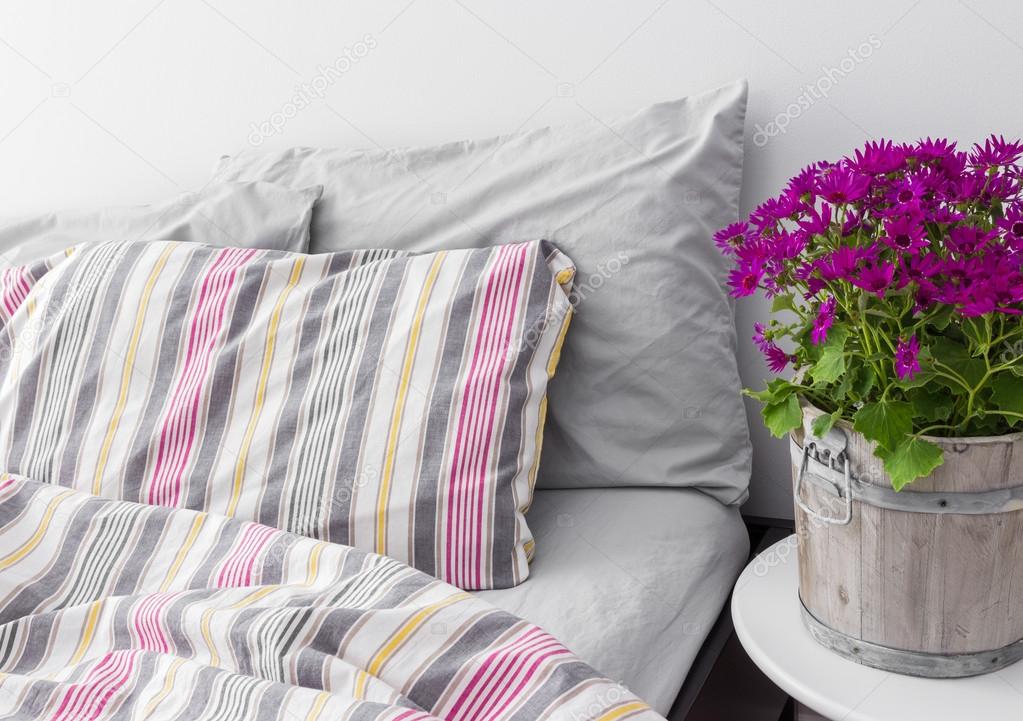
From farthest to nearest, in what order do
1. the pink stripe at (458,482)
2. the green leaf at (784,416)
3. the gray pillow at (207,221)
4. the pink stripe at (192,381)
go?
1. the gray pillow at (207,221)
2. the pink stripe at (192,381)
3. the pink stripe at (458,482)
4. the green leaf at (784,416)

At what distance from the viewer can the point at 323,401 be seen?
1.13 meters

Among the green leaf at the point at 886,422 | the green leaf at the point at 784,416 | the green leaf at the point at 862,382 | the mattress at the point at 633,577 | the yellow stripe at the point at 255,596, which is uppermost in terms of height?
the green leaf at the point at 862,382

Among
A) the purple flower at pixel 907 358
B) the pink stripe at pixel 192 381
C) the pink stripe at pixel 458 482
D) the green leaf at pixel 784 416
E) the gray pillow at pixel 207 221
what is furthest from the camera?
the gray pillow at pixel 207 221

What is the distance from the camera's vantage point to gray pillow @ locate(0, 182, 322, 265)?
136cm

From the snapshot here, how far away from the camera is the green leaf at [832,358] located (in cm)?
78

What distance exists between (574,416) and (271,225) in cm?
54

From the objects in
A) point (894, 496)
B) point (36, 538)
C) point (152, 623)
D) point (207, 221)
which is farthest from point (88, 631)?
point (894, 496)

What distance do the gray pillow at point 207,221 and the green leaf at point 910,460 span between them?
905 millimetres

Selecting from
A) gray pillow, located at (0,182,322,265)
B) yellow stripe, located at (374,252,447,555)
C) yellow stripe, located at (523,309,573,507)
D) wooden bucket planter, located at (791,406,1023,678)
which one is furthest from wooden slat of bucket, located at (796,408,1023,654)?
gray pillow, located at (0,182,322,265)

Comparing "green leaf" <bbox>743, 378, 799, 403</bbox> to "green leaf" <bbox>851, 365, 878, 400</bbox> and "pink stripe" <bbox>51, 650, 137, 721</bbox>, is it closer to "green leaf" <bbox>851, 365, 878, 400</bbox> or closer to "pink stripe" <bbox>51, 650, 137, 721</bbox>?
"green leaf" <bbox>851, 365, 878, 400</bbox>

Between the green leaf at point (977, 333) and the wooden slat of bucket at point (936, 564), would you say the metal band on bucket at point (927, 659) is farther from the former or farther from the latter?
the green leaf at point (977, 333)

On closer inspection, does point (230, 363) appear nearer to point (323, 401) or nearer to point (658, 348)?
point (323, 401)

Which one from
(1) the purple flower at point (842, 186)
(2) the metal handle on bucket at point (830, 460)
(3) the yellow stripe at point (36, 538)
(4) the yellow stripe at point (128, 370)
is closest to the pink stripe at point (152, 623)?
(3) the yellow stripe at point (36, 538)

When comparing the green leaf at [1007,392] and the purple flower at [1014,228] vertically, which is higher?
the purple flower at [1014,228]
